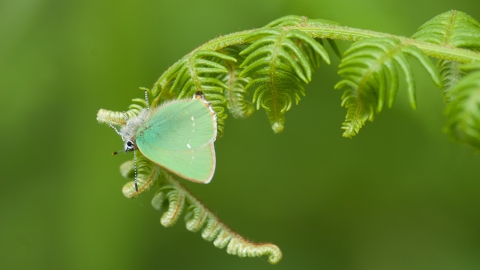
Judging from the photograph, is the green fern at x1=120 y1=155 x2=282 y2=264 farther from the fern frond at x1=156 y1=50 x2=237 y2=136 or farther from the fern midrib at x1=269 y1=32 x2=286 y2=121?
the fern midrib at x1=269 y1=32 x2=286 y2=121

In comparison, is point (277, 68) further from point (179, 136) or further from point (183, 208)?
point (183, 208)

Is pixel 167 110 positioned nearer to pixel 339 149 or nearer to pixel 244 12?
pixel 244 12

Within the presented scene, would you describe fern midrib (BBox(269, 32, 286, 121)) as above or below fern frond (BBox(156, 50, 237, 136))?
above

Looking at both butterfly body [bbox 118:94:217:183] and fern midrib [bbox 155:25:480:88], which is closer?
fern midrib [bbox 155:25:480:88]

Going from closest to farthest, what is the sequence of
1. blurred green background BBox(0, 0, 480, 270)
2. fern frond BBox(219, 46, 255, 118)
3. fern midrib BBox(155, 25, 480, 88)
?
fern midrib BBox(155, 25, 480, 88) < fern frond BBox(219, 46, 255, 118) < blurred green background BBox(0, 0, 480, 270)

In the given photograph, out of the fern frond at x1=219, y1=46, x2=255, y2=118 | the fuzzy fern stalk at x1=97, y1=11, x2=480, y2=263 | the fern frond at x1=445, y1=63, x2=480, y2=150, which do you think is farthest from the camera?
the fern frond at x1=219, y1=46, x2=255, y2=118

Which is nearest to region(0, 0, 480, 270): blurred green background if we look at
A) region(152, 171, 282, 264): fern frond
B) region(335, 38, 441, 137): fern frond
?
region(152, 171, 282, 264): fern frond
